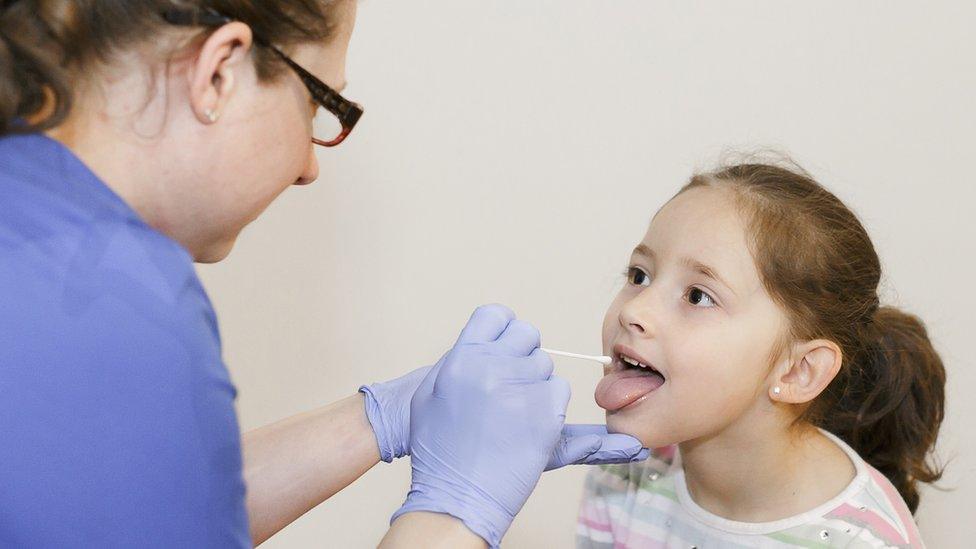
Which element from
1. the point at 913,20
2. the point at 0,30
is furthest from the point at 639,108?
the point at 0,30

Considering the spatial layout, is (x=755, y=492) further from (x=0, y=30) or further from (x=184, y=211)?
(x=0, y=30)

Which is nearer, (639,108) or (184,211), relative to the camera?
(184,211)

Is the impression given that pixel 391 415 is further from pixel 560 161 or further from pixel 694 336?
pixel 560 161

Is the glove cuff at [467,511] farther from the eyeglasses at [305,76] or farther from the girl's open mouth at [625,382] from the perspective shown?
the eyeglasses at [305,76]

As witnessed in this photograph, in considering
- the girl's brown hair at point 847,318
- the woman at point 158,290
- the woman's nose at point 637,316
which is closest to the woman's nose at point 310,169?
the woman at point 158,290

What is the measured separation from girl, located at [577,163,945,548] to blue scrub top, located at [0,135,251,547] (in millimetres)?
618

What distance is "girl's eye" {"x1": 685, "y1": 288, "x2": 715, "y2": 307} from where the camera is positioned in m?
1.31

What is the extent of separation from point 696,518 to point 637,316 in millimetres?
352

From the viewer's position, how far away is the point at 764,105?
74.9 inches

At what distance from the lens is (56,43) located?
884mm

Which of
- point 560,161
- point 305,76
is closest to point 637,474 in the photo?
point 560,161

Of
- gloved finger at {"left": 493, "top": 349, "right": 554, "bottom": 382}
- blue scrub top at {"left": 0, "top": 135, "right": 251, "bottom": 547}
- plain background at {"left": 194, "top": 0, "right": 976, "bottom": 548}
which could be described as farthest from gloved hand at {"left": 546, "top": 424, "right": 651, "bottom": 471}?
plain background at {"left": 194, "top": 0, "right": 976, "bottom": 548}

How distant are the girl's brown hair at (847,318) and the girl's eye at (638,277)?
0.14m

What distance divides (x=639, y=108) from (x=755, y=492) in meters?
0.78
